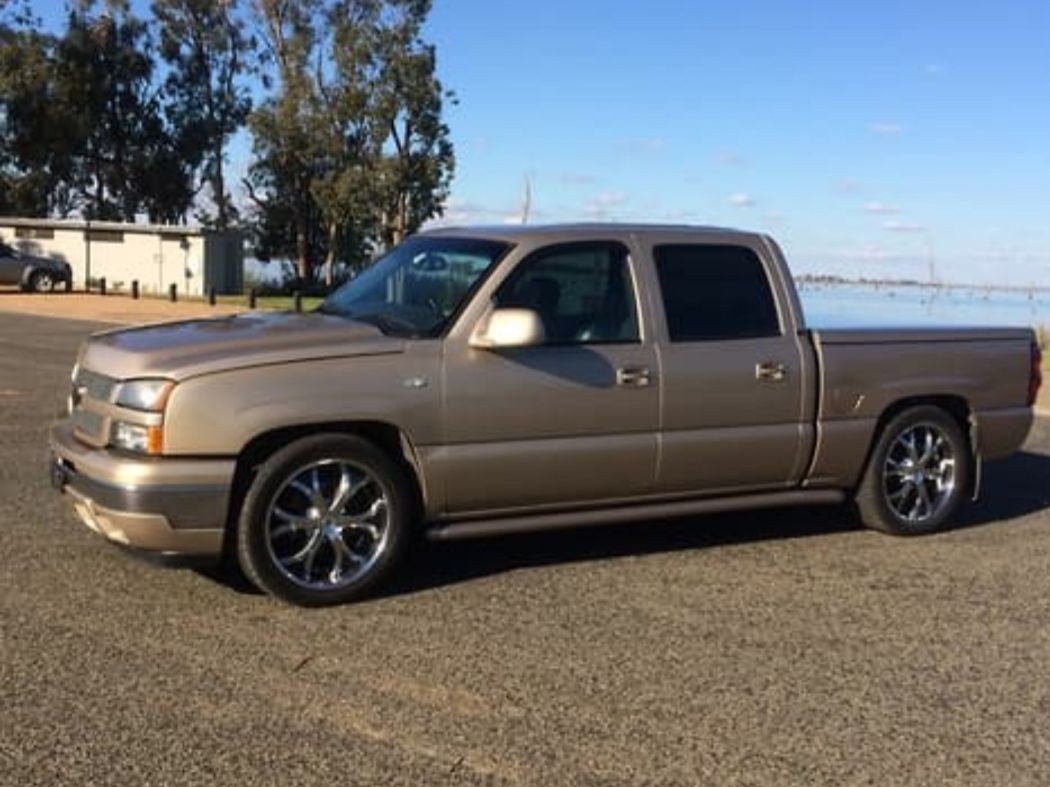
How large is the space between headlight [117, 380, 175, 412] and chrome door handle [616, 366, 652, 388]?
2.22m

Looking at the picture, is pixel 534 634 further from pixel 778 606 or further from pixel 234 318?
pixel 234 318

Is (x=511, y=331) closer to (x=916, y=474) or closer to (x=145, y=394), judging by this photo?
(x=145, y=394)

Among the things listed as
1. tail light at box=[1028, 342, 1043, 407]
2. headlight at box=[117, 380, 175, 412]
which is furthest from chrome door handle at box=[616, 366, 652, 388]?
tail light at box=[1028, 342, 1043, 407]

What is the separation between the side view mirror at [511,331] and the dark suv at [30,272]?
36.8 metres

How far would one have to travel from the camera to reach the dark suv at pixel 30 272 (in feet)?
129

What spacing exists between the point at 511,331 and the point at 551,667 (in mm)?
1683

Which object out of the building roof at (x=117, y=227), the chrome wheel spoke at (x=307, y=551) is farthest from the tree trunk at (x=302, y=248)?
the chrome wheel spoke at (x=307, y=551)

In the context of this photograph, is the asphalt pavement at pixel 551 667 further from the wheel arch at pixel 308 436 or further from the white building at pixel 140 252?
the white building at pixel 140 252

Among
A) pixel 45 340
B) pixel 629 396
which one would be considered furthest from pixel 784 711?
pixel 45 340

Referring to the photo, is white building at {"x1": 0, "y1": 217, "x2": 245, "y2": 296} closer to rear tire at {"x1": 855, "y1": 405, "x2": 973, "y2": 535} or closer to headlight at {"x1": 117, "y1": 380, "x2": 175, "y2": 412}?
rear tire at {"x1": 855, "y1": 405, "x2": 973, "y2": 535}

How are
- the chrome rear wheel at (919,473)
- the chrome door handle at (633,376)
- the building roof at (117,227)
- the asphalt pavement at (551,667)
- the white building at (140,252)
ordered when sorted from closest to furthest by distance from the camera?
Result: the asphalt pavement at (551,667)
the chrome door handle at (633,376)
the chrome rear wheel at (919,473)
the white building at (140,252)
the building roof at (117,227)

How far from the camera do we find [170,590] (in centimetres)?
603

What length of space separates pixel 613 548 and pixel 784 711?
2467mm

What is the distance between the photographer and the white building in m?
45.7
